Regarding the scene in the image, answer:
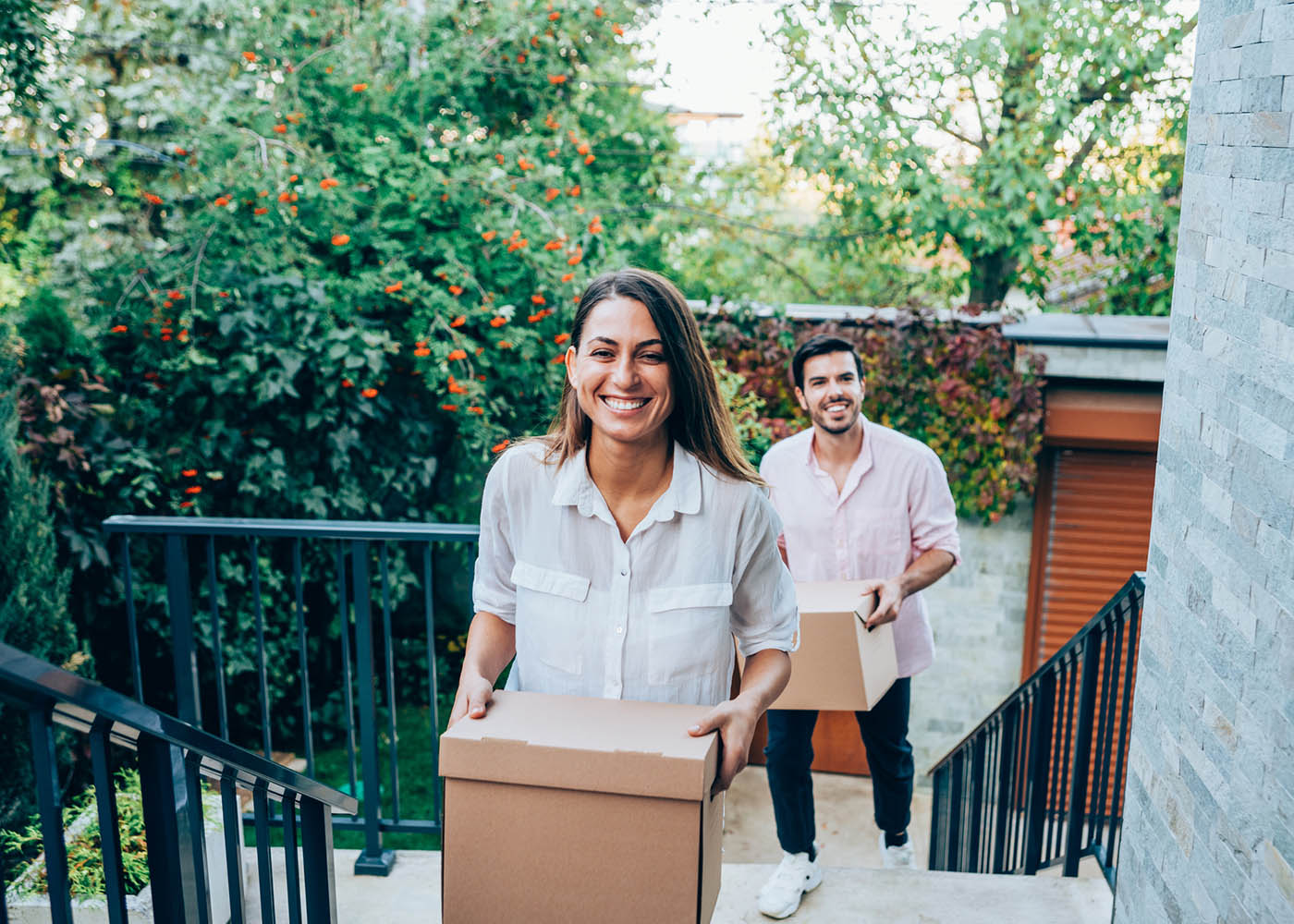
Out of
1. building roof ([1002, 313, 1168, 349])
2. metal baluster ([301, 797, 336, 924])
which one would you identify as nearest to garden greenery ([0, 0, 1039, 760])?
building roof ([1002, 313, 1168, 349])

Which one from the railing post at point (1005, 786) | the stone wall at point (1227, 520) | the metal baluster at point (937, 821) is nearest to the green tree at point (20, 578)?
the railing post at point (1005, 786)

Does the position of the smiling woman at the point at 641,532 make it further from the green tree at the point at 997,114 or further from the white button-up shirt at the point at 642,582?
the green tree at the point at 997,114

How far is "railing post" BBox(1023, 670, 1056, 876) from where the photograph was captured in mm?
3090

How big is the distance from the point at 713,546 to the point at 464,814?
54 cm

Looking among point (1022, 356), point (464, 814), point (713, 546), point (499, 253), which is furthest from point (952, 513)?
point (1022, 356)

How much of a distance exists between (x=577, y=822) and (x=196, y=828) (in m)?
0.49

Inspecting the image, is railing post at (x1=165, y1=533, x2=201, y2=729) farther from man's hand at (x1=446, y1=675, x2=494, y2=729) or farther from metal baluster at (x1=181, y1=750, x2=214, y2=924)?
metal baluster at (x1=181, y1=750, x2=214, y2=924)

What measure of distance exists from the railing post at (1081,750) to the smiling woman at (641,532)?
147cm

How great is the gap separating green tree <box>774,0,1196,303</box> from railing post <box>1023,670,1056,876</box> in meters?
4.12

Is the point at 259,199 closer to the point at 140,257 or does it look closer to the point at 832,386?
the point at 140,257

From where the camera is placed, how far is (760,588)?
68.9 inches

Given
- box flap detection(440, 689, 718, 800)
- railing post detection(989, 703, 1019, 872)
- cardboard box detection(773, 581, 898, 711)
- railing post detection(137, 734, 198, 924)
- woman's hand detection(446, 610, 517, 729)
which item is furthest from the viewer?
railing post detection(989, 703, 1019, 872)

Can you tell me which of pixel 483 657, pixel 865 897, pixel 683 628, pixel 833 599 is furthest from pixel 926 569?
pixel 483 657

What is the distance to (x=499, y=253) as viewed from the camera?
15.8ft
